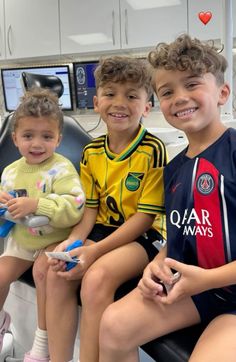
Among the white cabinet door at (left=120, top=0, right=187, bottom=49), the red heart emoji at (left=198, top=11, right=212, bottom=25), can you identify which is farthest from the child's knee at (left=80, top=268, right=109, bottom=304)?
the white cabinet door at (left=120, top=0, right=187, bottom=49)

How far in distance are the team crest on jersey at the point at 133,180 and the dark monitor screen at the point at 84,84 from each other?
2.22m

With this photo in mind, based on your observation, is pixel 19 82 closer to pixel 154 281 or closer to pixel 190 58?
pixel 190 58

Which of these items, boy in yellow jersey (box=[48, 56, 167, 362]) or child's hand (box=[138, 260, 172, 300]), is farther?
boy in yellow jersey (box=[48, 56, 167, 362])

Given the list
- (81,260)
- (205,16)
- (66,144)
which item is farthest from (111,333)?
(205,16)

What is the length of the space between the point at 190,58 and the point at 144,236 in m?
0.48

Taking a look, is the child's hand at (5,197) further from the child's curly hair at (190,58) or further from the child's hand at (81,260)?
the child's curly hair at (190,58)

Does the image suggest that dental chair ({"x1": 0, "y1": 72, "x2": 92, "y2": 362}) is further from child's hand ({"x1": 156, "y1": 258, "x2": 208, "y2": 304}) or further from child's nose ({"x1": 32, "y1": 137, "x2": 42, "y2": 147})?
child's hand ({"x1": 156, "y1": 258, "x2": 208, "y2": 304})

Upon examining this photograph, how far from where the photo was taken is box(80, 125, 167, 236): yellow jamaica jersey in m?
1.04

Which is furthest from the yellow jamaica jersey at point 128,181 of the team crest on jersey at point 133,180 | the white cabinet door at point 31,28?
the white cabinet door at point 31,28

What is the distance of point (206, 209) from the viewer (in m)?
0.82

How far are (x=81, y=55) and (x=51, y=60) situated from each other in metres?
0.36

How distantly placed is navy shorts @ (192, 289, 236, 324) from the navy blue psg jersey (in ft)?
0.08

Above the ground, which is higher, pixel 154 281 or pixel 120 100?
pixel 120 100

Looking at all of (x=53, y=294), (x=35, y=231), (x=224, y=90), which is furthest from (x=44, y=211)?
(x=224, y=90)
